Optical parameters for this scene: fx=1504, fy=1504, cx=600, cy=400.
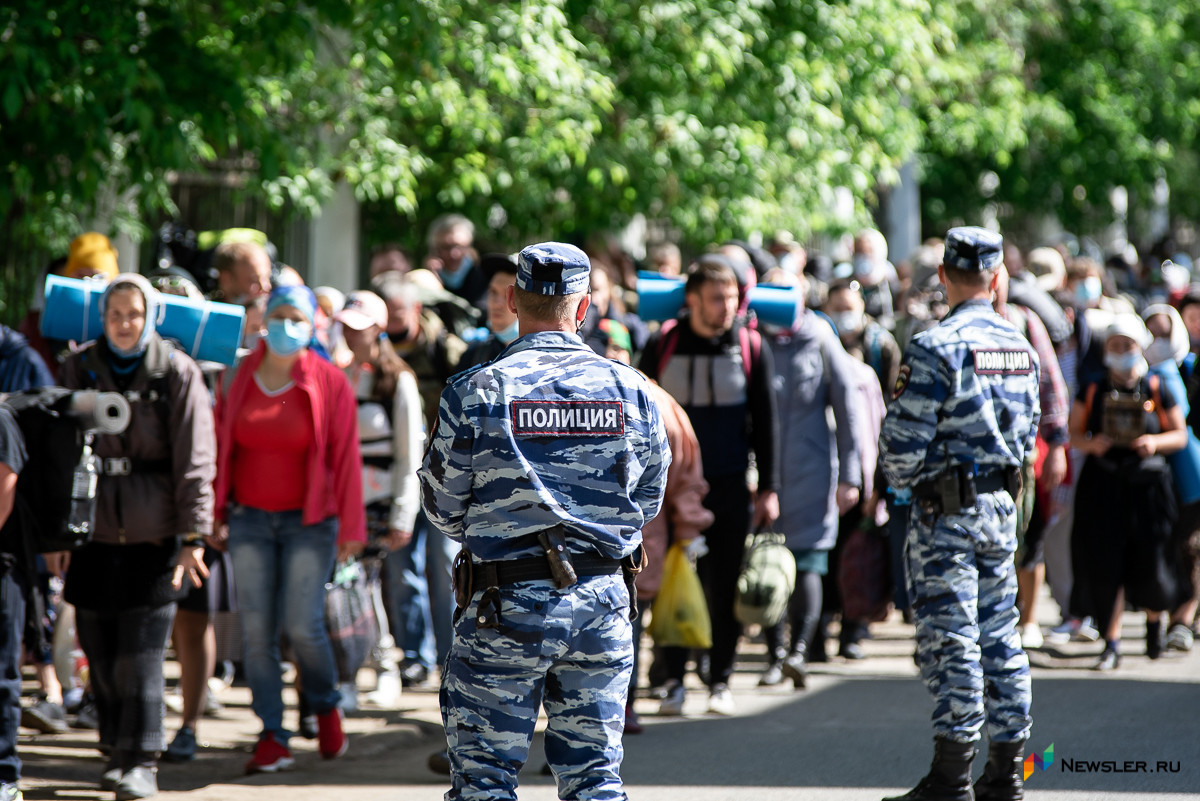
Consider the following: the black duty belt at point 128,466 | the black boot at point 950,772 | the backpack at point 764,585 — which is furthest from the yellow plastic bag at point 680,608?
the black duty belt at point 128,466

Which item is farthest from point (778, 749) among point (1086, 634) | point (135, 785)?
point (1086, 634)

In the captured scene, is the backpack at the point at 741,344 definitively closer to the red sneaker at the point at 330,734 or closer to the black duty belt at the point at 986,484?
the black duty belt at the point at 986,484

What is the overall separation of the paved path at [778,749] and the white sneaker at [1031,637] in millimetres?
611

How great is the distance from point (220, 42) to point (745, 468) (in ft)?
15.6

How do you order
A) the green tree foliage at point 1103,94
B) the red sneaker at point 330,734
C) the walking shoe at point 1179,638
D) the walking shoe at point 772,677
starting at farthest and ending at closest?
the green tree foliage at point 1103,94, the walking shoe at point 1179,638, the walking shoe at point 772,677, the red sneaker at point 330,734

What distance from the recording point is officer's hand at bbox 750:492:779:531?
293 inches

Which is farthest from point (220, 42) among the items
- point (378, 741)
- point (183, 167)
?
point (378, 741)

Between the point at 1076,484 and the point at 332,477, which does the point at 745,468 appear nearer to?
the point at 332,477

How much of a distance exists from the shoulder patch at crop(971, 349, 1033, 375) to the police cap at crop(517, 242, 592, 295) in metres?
1.96

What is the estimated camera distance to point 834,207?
14.8 metres

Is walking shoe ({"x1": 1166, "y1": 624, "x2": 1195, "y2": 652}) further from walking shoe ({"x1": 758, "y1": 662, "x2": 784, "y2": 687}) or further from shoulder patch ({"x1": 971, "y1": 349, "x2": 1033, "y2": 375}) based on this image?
shoulder patch ({"x1": 971, "y1": 349, "x2": 1033, "y2": 375})

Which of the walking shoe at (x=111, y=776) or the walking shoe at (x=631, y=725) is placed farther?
the walking shoe at (x=631, y=725)

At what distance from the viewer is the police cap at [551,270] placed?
4.09m

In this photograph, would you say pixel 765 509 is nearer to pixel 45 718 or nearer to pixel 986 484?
pixel 986 484
